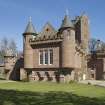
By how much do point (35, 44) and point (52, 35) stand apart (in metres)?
3.47

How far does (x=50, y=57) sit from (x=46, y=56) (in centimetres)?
79

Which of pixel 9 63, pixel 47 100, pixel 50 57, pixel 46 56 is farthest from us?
pixel 9 63

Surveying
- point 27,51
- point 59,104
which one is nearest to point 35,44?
point 27,51

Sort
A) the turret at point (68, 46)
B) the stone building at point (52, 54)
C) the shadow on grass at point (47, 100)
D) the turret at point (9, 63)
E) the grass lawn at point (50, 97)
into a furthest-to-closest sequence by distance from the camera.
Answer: the turret at point (9, 63) < the stone building at point (52, 54) < the turret at point (68, 46) < the grass lawn at point (50, 97) < the shadow on grass at point (47, 100)

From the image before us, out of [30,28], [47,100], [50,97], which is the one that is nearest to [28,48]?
[30,28]

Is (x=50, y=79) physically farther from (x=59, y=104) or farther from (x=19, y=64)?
(x=59, y=104)

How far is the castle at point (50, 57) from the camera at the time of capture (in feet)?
142

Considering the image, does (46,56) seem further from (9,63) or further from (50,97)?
(50,97)

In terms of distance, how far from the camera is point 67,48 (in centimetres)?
4300

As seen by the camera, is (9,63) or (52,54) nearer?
(52,54)

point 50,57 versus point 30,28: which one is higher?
point 30,28

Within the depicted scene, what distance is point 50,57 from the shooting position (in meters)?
45.2

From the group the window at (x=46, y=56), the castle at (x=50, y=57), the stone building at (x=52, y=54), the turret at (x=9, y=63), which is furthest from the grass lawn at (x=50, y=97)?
the turret at (x=9, y=63)

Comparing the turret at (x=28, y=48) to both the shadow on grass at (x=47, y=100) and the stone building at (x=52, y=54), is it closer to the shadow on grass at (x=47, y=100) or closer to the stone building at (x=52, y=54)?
the stone building at (x=52, y=54)
